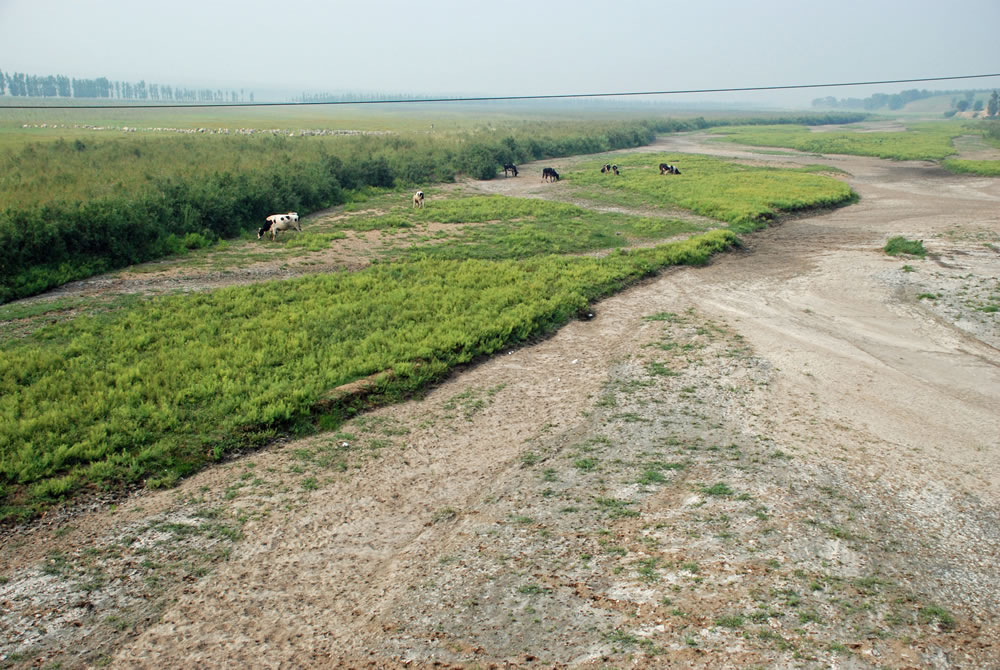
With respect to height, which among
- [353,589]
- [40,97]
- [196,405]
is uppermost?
[40,97]

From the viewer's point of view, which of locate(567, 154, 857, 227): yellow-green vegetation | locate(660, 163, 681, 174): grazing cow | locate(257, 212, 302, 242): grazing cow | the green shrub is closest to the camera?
the green shrub

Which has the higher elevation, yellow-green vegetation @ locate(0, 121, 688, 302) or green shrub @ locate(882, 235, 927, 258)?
yellow-green vegetation @ locate(0, 121, 688, 302)

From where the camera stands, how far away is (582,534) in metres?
6.46

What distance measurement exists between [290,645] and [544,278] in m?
11.5

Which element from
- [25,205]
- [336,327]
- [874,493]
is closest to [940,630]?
[874,493]

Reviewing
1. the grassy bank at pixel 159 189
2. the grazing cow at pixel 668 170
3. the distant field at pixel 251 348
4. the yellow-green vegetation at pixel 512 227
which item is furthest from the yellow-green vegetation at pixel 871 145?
the distant field at pixel 251 348

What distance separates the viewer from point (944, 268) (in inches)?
704

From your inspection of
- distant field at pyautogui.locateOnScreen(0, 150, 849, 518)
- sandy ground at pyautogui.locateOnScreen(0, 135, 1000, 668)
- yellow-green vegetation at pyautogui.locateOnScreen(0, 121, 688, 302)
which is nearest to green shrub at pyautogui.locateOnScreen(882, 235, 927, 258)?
distant field at pyautogui.locateOnScreen(0, 150, 849, 518)

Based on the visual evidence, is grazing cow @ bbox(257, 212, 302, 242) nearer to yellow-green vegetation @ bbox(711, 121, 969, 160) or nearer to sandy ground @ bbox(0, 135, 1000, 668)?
sandy ground @ bbox(0, 135, 1000, 668)

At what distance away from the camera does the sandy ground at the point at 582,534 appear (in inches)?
200

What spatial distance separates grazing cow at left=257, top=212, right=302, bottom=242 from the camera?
20.0 m

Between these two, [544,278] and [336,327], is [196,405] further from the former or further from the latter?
[544,278]

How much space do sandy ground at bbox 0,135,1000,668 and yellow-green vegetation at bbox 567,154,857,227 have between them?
15356 mm

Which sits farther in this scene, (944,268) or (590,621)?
(944,268)
